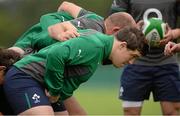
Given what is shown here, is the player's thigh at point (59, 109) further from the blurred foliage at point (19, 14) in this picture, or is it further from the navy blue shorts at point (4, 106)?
the blurred foliage at point (19, 14)

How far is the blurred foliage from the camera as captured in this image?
1684 cm

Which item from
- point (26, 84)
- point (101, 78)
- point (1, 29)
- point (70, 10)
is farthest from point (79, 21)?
point (1, 29)

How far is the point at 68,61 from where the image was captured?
5012 millimetres

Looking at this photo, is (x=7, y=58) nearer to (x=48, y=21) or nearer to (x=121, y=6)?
(x=48, y=21)

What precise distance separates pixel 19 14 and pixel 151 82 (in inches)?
478

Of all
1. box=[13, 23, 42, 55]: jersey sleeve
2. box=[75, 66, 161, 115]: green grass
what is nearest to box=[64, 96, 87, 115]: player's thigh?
box=[13, 23, 42, 55]: jersey sleeve

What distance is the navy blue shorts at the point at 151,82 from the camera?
21.5 ft

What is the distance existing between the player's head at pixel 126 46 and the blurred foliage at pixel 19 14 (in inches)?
436

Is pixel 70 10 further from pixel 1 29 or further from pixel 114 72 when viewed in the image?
pixel 1 29

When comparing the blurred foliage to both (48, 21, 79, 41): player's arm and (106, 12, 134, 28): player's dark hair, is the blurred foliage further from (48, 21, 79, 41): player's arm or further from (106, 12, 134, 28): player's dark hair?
(48, 21, 79, 41): player's arm

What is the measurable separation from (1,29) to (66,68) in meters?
13.9

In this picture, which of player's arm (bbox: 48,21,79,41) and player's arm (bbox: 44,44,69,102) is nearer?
player's arm (bbox: 44,44,69,102)

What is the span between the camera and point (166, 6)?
6441 millimetres

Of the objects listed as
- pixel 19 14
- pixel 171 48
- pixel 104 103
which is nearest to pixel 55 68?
pixel 171 48
